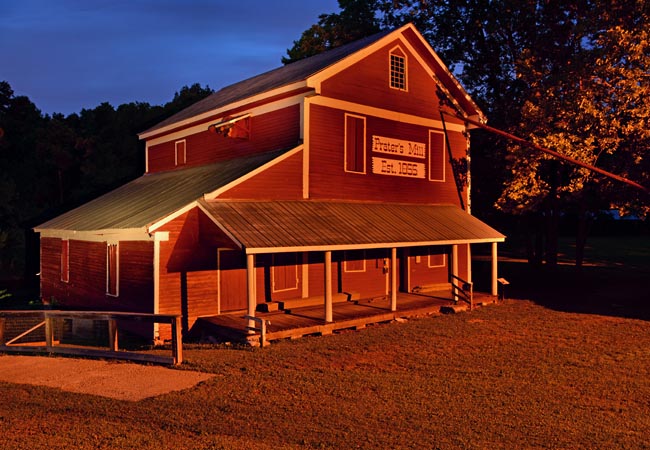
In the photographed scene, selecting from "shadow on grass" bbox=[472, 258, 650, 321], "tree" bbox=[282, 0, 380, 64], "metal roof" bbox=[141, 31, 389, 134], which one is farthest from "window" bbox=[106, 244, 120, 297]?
"tree" bbox=[282, 0, 380, 64]

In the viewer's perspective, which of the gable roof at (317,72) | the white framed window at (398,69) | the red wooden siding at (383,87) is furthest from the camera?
the white framed window at (398,69)

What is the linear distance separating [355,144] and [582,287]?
15.4 meters

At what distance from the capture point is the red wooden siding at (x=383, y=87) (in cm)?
1975

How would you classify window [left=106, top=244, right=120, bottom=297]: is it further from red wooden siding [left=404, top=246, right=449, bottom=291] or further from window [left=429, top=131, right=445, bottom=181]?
window [left=429, top=131, right=445, bottom=181]

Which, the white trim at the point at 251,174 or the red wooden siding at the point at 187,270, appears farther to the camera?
the white trim at the point at 251,174

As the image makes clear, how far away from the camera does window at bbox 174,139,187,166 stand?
24469 millimetres

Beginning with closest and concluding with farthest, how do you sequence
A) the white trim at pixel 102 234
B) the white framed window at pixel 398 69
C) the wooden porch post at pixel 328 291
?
the wooden porch post at pixel 328 291, the white trim at pixel 102 234, the white framed window at pixel 398 69

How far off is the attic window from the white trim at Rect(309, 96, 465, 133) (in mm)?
3289

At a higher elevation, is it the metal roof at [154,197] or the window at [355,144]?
the window at [355,144]

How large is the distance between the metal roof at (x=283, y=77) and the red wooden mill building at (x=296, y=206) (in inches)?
8.3

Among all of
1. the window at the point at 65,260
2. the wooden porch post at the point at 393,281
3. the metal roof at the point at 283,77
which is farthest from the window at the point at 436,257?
the window at the point at 65,260

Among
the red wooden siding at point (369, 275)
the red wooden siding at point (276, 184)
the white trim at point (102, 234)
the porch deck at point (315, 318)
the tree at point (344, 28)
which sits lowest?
the porch deck at point (315, 318)

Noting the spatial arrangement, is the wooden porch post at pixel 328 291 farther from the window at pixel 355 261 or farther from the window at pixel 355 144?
the window at pixel 355 144

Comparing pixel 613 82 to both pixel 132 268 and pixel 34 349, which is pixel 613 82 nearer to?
pixel 132 268
